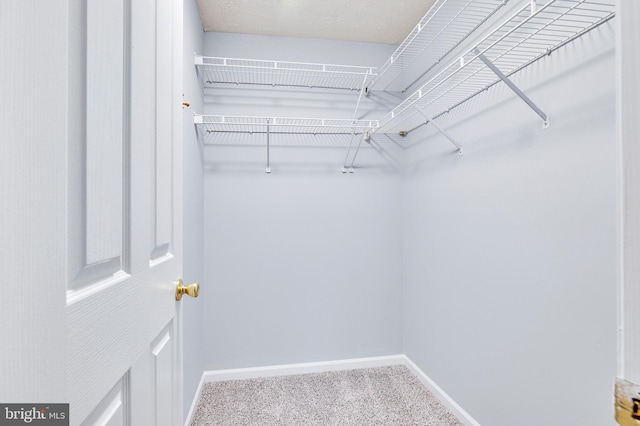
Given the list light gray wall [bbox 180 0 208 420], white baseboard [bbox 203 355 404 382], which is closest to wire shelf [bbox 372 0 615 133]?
light gray wall [bbox 180 0 208 420]

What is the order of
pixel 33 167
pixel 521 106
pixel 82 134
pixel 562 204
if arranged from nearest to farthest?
pixel 33 167 → pixel 82 134 → pixel 562 204 → pixel 521 106

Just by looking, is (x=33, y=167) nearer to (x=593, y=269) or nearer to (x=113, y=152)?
(x=113, y=152)

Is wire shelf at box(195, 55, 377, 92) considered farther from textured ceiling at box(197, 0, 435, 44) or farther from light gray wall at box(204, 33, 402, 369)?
textured ceiling at box(197, 0, 435, 44)

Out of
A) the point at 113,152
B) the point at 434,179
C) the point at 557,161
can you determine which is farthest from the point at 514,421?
the point at 113,152

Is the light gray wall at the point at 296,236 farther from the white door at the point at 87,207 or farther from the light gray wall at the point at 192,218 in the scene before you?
the white door at the point at 87,207

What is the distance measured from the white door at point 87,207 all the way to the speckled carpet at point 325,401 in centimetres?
108

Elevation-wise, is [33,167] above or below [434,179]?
below

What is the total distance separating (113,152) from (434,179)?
173 cm

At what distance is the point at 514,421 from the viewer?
4.13 feet

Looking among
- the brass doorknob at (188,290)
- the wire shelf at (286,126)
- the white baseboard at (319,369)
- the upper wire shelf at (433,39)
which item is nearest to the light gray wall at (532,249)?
the white baseboard at (319,369)

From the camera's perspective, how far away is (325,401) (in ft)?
5.82

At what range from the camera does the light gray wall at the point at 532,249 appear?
94 cm

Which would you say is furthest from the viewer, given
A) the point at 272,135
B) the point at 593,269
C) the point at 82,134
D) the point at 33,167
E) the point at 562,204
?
the point at 272,135

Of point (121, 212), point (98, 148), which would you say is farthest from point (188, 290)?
point (98, 148)
